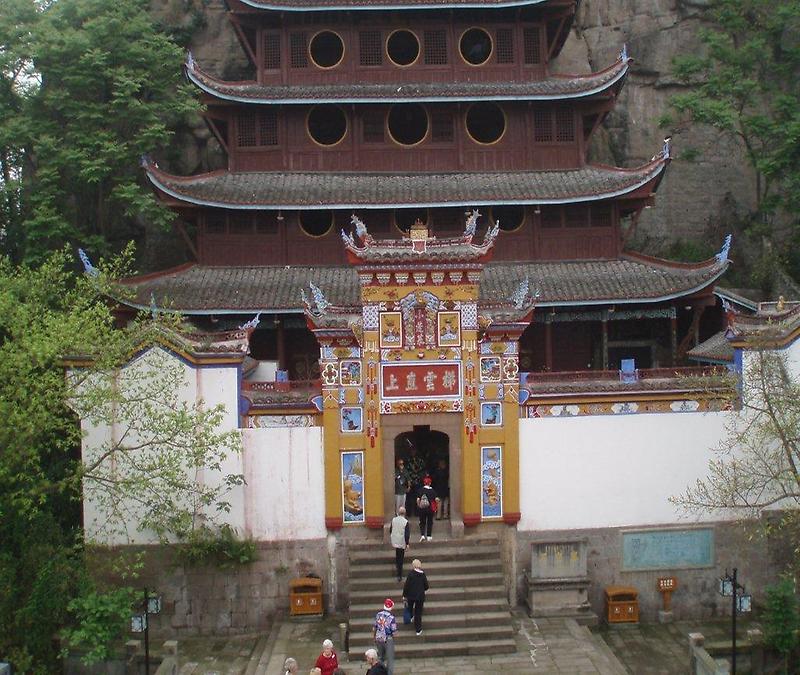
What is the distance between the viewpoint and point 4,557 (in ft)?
53.4

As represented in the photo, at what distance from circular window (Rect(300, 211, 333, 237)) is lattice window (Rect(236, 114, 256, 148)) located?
303 centimetres

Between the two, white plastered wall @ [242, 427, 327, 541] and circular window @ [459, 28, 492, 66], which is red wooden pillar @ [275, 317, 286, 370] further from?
circular window @ [459, 28, 492, 66]

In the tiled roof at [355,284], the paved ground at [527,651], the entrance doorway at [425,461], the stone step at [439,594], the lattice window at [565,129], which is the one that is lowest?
the paved ground at [527,651]

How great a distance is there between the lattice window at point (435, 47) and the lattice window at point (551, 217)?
19.2 ft

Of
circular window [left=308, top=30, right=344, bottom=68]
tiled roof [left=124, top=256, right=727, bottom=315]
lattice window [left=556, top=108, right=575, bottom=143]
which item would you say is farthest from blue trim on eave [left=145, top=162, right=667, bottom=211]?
circular window [left=308, top=30, right=344, bottom=68]

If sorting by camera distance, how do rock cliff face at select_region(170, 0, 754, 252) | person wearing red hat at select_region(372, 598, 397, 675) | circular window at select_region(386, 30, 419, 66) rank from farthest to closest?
rock cliff face at select_region(170, 0, 754, 252) → circular window at select_region(386, 30, 419, 66) → person wearing red hat at select_region(372, 598, 397, 675)

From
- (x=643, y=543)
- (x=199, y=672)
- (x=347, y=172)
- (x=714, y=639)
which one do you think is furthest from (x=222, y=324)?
(x=714, y=639)

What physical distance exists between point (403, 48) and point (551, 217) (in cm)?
727

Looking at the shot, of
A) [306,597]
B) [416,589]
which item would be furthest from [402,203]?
[416,589]

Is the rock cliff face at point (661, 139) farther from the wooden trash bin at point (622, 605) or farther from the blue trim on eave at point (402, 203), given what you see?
the wooden trash bin at point (622, 605)

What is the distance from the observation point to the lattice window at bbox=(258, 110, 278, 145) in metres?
26.5

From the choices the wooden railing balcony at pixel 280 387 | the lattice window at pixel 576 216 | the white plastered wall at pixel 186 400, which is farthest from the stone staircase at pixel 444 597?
the lattice window at pixel 576 216

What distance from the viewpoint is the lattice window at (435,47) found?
26.8m

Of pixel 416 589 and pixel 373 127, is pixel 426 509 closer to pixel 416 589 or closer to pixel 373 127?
pixel 416 589
